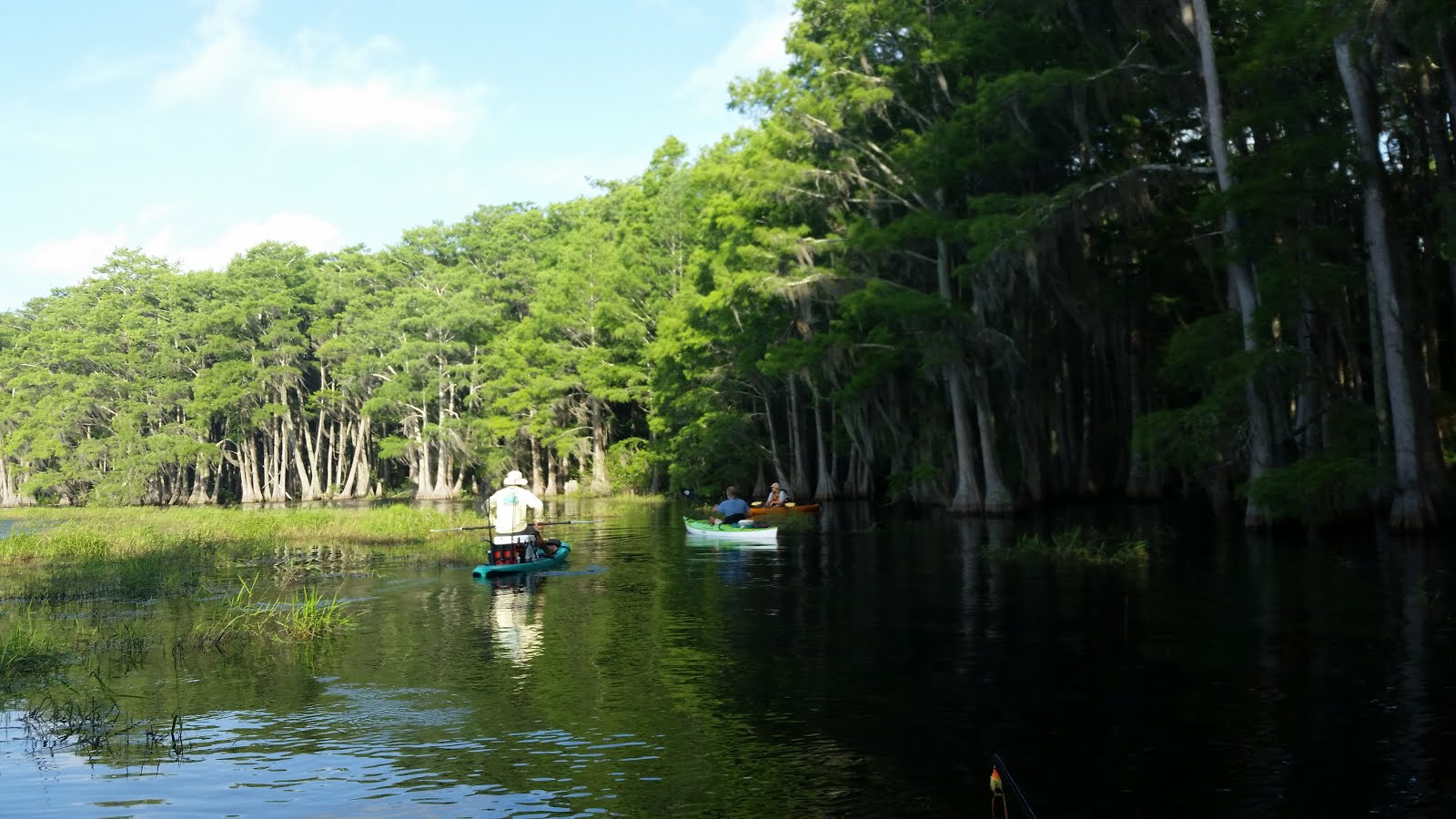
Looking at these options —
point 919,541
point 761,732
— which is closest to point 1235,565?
point 919,541

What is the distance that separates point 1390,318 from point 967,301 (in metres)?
16.2

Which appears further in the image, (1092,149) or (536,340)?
(536,340)

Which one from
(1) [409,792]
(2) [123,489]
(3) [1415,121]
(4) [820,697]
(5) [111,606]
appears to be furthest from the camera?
(2) [123,489]

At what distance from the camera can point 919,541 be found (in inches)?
1212

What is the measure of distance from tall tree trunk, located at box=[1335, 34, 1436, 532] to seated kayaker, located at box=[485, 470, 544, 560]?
17249mm

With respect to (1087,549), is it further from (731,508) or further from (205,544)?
(205,544)

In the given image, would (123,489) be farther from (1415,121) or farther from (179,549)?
(1415,121)

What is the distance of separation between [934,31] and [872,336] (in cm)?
960

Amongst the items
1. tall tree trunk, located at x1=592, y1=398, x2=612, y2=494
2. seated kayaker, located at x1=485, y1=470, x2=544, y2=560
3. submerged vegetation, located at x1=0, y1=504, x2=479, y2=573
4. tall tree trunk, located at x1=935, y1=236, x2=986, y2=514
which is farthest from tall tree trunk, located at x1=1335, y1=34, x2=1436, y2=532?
tall tree trunk, located at x1=592, y1=398, x2=612, y2=494

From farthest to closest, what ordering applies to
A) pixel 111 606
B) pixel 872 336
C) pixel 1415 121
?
pixel 872 336, pixel 1415 121, pixel 111 606

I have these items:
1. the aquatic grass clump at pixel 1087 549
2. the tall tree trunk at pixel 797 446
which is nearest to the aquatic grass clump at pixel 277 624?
the aquatic grass clump at pixel 1087 549

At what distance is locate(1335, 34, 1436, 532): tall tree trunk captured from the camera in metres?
25.1

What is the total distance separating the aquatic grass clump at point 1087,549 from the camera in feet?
78.2

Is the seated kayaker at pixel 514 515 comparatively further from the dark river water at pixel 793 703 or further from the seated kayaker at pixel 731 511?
the seated kayaker at pixel 731 511
